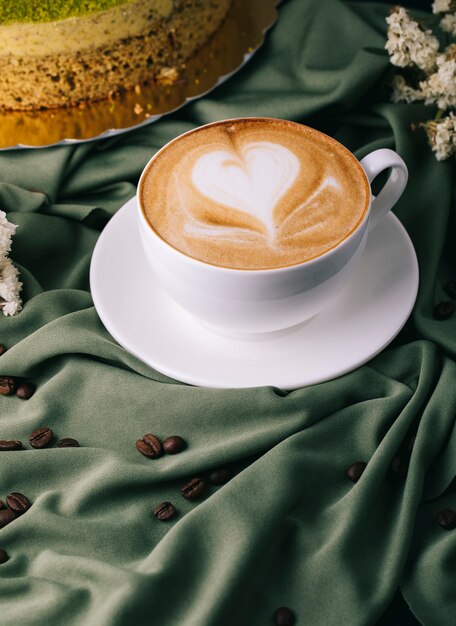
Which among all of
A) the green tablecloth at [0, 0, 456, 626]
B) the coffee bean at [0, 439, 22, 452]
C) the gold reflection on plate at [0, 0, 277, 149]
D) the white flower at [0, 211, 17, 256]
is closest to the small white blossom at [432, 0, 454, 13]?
the green tablecloth at [0, 0, 456, 626]

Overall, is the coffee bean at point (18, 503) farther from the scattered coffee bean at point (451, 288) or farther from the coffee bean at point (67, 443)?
the scattered coffee bean at point (451, 288)

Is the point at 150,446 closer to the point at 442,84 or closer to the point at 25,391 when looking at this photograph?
the point at 25,391

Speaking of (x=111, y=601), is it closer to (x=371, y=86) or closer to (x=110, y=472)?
(x=110, y=472)

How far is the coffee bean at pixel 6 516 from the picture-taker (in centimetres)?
130

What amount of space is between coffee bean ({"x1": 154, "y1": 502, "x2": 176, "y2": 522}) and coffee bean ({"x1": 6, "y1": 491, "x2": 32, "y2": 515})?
0.72 feet

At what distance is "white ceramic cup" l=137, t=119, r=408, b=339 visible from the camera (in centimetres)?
128

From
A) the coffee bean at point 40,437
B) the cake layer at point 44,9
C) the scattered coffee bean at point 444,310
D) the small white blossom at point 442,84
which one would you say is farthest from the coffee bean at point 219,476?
the cake layer at point 44,9

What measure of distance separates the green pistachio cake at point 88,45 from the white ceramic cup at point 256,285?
1.85 feet

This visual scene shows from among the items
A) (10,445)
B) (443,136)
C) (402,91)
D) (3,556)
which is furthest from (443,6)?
(3,556)

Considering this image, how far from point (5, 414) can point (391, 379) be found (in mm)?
714

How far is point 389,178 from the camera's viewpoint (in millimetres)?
1473

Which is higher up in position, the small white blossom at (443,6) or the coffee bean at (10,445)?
the small white blossom at (443,6)

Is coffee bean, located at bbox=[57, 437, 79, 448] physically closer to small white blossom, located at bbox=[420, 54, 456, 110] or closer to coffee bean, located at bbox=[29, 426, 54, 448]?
coffee bean, located at bbox=[29, 426, 54, 448]

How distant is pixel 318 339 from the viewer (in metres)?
1.44
